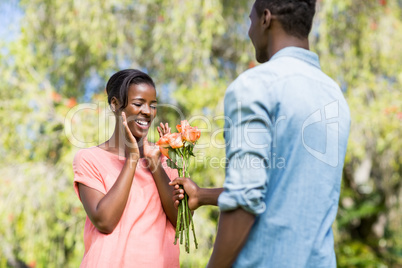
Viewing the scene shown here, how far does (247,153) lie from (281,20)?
41 centimetres

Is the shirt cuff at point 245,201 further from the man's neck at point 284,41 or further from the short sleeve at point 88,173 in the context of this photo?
the short sleeve at point 88,173

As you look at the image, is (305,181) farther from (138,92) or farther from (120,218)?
(138,92)

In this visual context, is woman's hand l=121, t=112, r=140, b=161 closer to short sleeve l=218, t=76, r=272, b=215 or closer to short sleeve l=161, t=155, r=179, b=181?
short sleeve l=161, t=155, r=179, b=181

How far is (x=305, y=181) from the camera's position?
4.19ft

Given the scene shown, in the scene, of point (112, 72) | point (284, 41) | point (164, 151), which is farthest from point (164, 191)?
point (112, 72)

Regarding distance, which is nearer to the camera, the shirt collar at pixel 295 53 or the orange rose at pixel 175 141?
the shirt collar at pixel 295 53

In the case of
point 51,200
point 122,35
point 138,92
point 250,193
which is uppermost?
point 122,35

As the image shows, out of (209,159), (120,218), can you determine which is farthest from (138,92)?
(209,159)

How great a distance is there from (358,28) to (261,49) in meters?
4.60

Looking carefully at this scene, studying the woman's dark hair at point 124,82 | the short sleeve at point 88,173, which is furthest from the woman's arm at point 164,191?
the woman's dark hair at point 124,82

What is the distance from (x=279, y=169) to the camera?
130 cm

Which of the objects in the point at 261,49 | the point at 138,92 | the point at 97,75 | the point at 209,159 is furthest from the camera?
the point at 97,75

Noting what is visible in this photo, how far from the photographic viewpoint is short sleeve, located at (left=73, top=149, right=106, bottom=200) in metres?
1.94

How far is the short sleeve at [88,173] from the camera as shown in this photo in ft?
6.35
